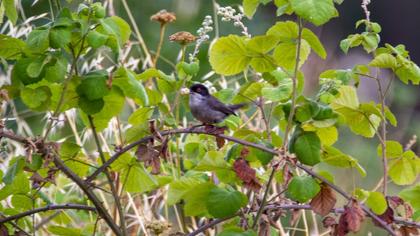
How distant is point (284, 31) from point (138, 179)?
522mm

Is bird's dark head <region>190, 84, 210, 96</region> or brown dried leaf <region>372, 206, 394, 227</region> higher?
Answer: brown dried leaf <region>372, 206, 394, 227</region>

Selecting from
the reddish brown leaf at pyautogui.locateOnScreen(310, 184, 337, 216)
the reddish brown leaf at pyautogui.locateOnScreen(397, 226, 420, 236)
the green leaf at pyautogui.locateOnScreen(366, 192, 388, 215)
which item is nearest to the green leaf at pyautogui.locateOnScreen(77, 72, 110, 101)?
the reddish brown leaf at pyautogui.locateOnScreen(310, 184, 337, 216)

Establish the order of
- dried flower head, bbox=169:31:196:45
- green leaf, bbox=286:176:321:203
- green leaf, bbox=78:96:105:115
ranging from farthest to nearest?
dried flower head, bbox=169:31:196:45 < green leaf, bbox=78:96:105:115 < green leaf, bbox=286:176:321:203

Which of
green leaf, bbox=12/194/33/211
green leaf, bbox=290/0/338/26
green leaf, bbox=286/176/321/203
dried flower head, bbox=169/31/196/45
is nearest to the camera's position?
green leaf, bbox=290/0/338/26

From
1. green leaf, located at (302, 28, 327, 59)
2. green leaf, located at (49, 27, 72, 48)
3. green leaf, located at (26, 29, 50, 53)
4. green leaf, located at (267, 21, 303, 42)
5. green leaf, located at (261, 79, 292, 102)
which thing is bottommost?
green leaf, located at (261, 79, 292, 102)

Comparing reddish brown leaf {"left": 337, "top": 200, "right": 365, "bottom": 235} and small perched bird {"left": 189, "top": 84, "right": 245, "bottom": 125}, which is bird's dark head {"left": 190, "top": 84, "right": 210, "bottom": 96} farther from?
reddish brown leaf {"left": 337, "top": 200, "right": 365, "bottom": 235}

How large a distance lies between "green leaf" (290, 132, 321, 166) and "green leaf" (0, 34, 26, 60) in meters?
0.65

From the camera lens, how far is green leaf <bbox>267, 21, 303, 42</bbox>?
197 centimetres

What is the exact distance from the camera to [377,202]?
1924 millimetres

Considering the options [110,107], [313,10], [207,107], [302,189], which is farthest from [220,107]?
[313,10]

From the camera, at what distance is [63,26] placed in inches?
72.5

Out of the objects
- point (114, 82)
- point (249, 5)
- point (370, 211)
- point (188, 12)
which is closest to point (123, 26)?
point (114, 82)

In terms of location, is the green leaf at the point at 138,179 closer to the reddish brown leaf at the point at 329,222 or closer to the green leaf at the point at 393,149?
the reddish brown leaf at the point at 329,222

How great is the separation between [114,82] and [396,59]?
66 cm
